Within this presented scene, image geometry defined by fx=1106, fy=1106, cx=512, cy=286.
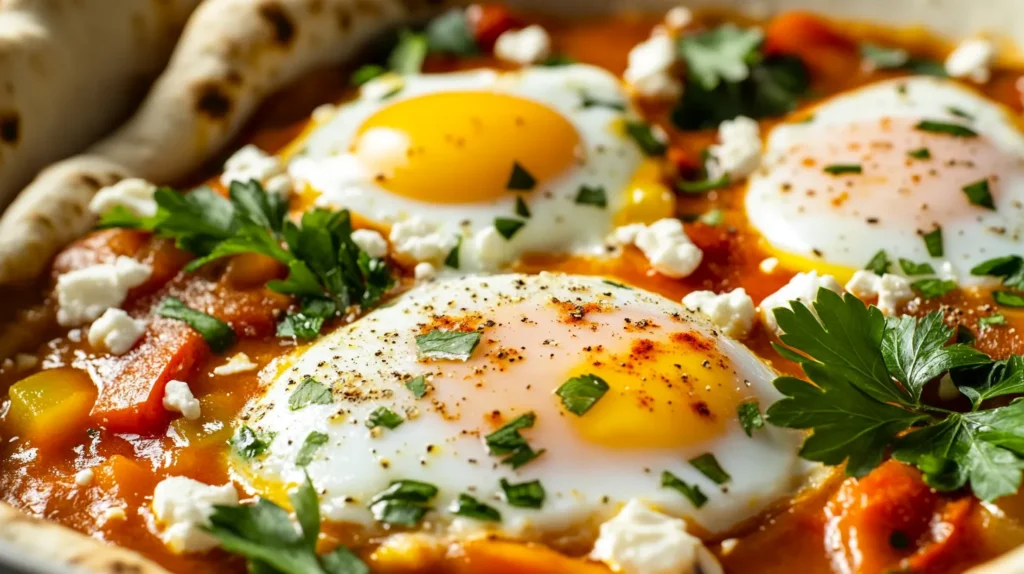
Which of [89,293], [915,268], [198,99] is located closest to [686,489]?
[915,268]

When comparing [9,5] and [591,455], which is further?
[9,5]

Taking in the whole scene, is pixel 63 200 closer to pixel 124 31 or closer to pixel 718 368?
pixel 124 31

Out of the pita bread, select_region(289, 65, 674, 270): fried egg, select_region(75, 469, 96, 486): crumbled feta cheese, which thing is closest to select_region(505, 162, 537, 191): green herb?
select_region(289, 65, 674, 270): fried egg

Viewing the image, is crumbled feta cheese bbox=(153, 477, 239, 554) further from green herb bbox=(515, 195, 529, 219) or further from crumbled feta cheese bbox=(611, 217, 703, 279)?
crumbled feta cheese bbox=(611, 217, 703, 279)

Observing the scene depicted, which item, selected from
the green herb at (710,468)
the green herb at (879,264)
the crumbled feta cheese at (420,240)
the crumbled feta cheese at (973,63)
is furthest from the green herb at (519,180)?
the crumbled feta cheese at (973,63)

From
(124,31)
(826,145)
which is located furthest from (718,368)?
(124,31)

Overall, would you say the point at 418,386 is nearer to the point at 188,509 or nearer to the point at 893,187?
the point at 188,509

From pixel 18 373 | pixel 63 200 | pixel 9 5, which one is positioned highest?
pixel 9 5
